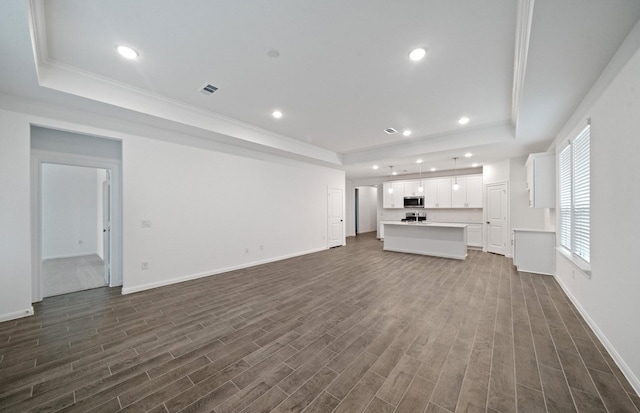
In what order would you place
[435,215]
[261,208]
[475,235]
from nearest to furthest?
[261,208], [475,235], [435,215]

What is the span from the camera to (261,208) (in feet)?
20.0

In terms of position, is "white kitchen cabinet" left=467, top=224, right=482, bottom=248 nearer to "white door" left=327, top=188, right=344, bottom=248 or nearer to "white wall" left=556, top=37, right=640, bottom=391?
"white door" left=327, top=188, right=344, bottom=248

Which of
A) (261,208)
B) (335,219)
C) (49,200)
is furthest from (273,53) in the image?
(49,200)

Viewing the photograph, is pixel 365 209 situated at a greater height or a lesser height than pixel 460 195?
lesser

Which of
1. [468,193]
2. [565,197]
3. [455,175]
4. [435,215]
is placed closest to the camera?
[565,197]

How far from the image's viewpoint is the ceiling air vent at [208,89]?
344 cm

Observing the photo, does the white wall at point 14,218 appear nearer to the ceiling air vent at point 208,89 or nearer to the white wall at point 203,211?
the white wall at point 203,211

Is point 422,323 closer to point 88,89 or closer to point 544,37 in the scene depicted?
point 544,37

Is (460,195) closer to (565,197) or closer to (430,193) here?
(430,193)

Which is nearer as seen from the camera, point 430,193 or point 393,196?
point 430,193

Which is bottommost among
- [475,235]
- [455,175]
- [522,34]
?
[475,235]

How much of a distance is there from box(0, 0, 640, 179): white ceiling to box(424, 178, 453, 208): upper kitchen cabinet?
13.0ft

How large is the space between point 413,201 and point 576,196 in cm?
591

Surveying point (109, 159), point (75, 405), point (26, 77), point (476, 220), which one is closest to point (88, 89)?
point (26, 77)
